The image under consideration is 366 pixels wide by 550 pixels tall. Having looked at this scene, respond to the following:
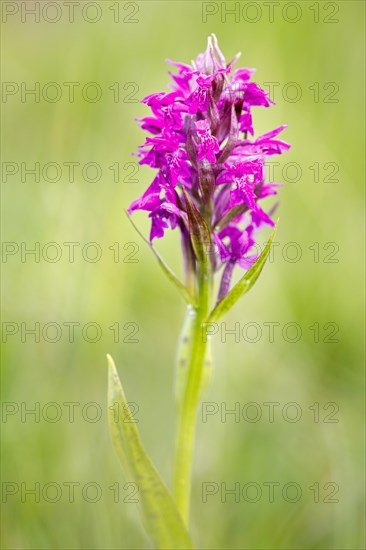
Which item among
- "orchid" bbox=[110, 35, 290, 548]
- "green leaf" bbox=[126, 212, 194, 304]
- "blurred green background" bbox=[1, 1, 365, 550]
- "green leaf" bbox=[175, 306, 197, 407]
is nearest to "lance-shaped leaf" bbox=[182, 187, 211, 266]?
"orchid" bbox=[110, 35, 290, 548]

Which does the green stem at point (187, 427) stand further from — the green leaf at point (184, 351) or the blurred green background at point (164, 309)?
the blurred green background at point (164, 309)

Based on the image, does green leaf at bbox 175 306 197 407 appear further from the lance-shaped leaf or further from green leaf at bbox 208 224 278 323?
the lance-shaped leaf

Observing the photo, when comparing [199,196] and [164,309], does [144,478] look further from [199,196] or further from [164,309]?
[164,309]

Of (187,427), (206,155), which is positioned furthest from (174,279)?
(187,427)

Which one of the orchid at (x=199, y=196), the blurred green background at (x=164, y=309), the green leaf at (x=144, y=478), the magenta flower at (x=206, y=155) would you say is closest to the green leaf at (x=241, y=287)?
the orchid at (x=199, y=196)

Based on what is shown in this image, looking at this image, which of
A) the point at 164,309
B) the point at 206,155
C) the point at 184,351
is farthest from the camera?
the point at 164,309
